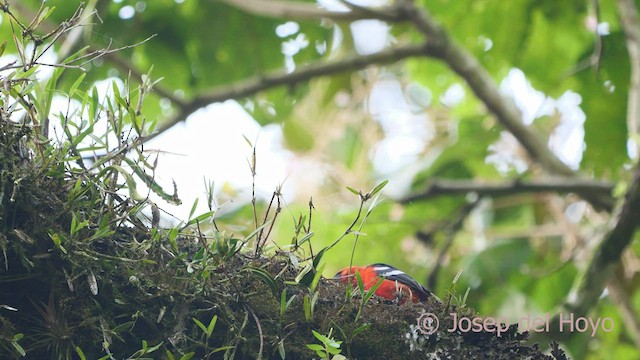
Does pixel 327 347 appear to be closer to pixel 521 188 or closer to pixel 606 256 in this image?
pixel 606 256

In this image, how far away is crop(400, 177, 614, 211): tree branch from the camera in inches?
148

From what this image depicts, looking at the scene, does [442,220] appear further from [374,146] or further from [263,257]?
[263,257]

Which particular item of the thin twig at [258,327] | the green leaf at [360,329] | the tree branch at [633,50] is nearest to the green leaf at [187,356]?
the thin twig at [258,327]

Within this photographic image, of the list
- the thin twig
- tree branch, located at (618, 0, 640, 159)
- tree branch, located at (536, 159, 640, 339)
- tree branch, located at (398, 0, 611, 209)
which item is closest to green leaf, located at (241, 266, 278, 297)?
the thin twig

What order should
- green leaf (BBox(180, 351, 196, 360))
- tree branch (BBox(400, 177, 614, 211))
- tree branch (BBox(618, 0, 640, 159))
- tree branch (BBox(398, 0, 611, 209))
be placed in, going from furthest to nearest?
1. tree branch (BBox(398, 0, 611, 209))
2. tree branch (BBox(400, 177, 614, 211))
3. tree branch (BBox(618, 0, 640, 159))
4. green leaf (BBox(180, 351, 196, 360))

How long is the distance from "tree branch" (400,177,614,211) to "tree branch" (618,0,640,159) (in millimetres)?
405

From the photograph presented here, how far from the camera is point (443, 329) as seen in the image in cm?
143

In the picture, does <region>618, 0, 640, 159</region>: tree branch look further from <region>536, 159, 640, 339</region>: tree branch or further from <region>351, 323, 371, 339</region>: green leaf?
<region>351, 323, 371, 339</region>: green leaf

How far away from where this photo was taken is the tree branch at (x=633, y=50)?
3.27 meters

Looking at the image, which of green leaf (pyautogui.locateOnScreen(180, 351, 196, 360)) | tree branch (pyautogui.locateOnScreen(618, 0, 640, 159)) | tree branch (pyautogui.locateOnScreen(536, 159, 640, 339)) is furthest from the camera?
tree branch (pyautogui.locateOnScreen(618, 0, 640, 159))

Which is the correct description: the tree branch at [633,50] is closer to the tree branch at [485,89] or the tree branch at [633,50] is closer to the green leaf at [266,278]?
the tree branch at [485,89]

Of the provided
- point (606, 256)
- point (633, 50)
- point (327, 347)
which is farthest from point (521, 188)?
point (327, 347)

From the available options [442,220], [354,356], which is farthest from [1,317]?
[442,220]

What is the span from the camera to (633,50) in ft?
11.2
